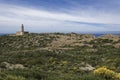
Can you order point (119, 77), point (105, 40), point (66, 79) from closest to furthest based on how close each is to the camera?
point (66, 79)
point (119, 77)
point (105, 40)

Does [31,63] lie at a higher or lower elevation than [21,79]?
lower

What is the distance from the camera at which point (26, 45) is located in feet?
202

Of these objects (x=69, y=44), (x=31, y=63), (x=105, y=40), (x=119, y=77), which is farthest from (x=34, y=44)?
(x=119, y=77)

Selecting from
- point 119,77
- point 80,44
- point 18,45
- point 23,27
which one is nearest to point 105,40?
point 80,44

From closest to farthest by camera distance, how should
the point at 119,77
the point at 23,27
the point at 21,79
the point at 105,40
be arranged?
the point at 21,79, the point at 119,77, the point at 105,40, the point at 23,27

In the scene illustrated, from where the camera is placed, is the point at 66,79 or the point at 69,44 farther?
the point at 69,44

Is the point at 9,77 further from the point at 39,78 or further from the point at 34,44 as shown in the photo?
the point at 34,44

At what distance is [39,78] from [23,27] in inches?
3103

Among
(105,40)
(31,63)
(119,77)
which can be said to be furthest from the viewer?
(105,40)

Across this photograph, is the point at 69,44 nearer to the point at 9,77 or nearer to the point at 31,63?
the point at 31,63

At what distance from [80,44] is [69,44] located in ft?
9.82

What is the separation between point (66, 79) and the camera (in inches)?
399

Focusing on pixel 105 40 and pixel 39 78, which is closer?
pixel 39 78

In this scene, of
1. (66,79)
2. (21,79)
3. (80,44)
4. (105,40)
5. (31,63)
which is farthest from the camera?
(105,40)
